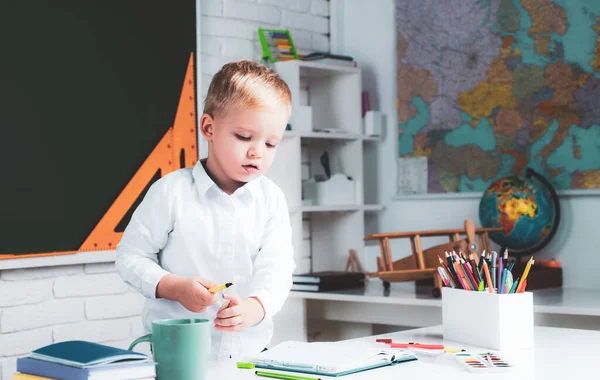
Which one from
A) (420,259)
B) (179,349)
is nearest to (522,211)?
(420,259)

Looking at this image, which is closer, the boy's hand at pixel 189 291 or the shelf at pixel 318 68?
the boy's hand at pixel 189 291

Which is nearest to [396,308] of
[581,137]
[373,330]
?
[373,330]

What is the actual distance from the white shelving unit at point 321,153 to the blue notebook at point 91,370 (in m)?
2.15

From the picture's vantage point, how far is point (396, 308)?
9.00 feet

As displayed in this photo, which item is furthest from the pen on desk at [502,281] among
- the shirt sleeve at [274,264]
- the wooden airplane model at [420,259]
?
the wooden airplane model at [420,259]

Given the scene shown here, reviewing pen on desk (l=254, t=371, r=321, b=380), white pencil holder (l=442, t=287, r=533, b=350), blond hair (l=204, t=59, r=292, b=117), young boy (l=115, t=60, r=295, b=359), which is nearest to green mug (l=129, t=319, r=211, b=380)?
pen on desk (l=254, t=371, r=321, b=380)

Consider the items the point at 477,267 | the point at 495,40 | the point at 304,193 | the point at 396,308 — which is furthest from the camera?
the point at 304,193

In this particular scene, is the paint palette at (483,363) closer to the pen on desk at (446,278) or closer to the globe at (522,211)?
the pen on desk at (446,278)

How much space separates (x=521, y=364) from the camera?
1291 mm

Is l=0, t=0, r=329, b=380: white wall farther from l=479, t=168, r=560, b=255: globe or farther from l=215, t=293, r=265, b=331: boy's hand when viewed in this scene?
l=215, t=293, r=265, b=331: boy's hand

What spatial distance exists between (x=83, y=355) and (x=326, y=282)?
1.94 m

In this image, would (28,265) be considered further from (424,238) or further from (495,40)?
(495,40)

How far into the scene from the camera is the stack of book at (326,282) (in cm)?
290

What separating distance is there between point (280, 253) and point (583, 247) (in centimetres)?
166
